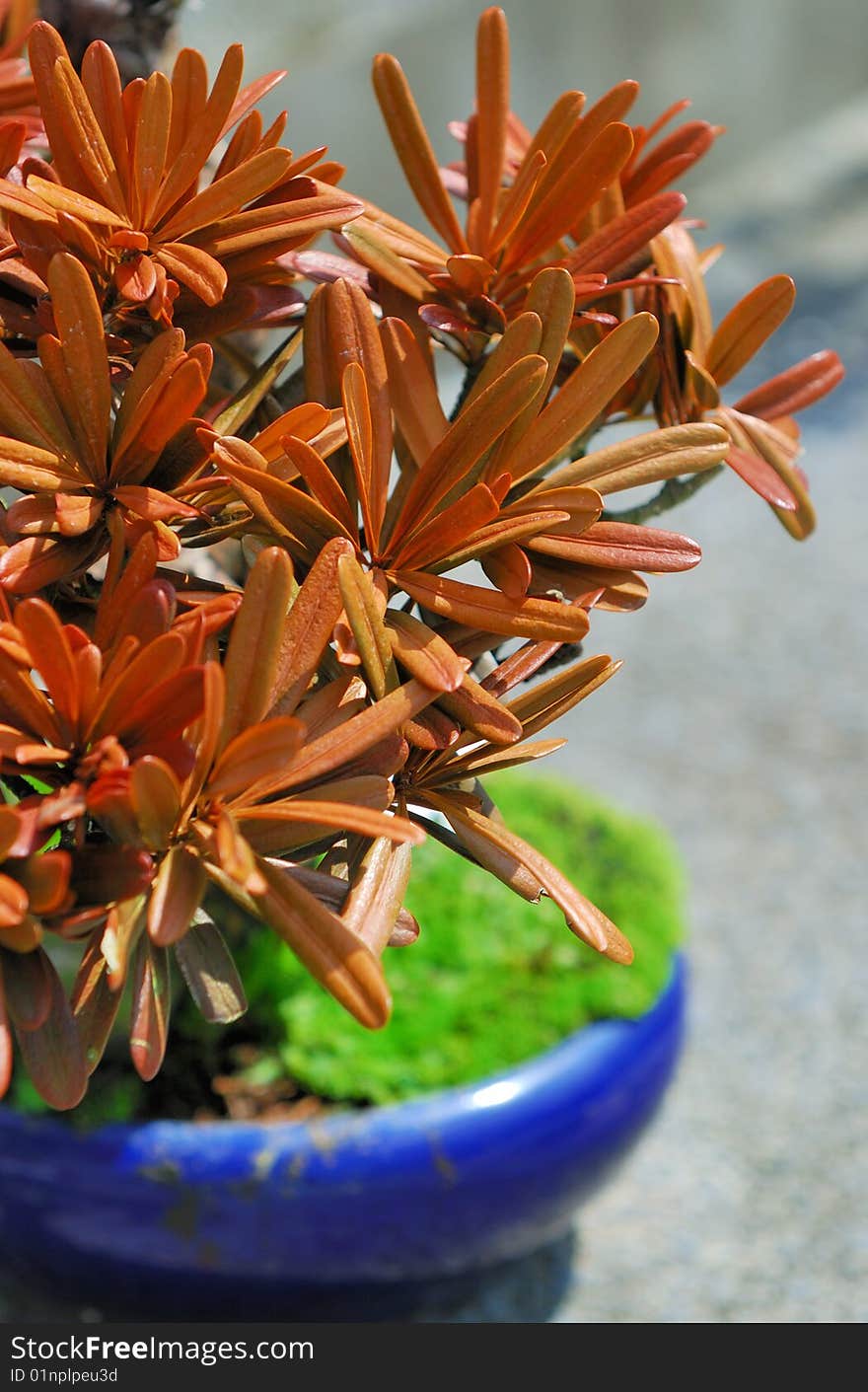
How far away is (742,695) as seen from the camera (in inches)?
133

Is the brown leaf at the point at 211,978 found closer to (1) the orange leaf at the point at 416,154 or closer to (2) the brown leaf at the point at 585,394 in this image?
(2) the brown leaf at the point at 585,394

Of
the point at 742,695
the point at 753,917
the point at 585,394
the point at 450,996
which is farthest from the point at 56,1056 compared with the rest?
the point at 742,695

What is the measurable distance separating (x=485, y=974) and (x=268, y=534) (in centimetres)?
131

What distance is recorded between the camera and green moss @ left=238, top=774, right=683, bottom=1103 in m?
1.61

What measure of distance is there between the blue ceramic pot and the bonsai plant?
36.6 inches

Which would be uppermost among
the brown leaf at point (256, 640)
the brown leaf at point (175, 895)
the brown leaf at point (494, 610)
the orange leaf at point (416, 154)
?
the orange leaf at point (416, 154)

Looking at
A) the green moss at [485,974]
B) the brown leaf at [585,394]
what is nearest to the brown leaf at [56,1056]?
the brown leaf at [585,394]

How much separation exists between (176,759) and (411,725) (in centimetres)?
11

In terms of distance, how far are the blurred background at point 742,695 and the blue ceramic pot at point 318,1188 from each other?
1.31 feet

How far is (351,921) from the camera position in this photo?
1.67ft

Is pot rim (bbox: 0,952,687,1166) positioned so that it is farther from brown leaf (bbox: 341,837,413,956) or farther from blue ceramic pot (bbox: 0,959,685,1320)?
brown leaf (bbox: 341,837,413,956)

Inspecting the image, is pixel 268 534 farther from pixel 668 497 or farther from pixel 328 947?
pixel 668 497

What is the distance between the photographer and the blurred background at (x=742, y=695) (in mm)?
2004

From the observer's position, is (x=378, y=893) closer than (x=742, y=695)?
Yes
